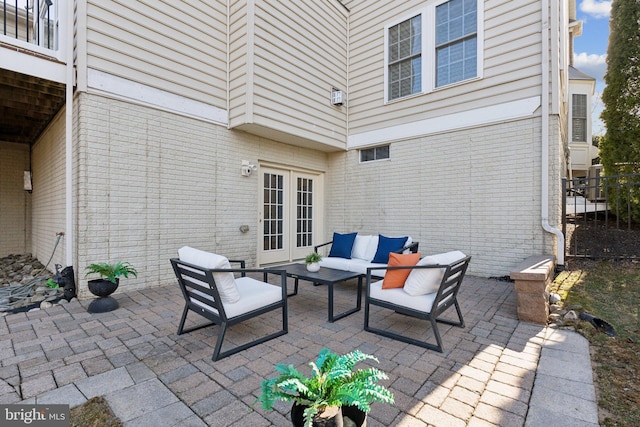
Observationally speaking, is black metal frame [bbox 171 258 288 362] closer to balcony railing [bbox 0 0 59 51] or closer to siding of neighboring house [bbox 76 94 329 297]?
siding of neighboring house [bbox 76 94 329 297]

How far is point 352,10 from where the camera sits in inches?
299

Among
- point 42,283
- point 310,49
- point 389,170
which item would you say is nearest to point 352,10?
point 310,49

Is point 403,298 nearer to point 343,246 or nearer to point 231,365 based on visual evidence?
point 231,365

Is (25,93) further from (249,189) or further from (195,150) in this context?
(249,189)

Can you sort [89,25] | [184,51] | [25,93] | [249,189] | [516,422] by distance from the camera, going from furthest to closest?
[249,189] → [184,51] → [25,93] → [89,25] → [516,422]

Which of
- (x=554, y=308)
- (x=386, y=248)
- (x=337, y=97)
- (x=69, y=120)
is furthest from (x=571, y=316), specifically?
(x=69, y=120)

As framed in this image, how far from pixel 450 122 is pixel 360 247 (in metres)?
3.12

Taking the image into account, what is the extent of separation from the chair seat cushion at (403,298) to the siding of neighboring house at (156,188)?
3.53 m

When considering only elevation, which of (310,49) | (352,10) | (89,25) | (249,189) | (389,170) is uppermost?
(352,10)

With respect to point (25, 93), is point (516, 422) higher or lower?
lower

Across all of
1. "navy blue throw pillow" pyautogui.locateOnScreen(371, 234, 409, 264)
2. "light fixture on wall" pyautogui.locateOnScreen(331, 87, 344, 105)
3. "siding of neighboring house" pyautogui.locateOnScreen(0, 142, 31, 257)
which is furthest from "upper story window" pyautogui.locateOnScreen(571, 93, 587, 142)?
"siding of neighboring house" pyautogui.locateOnScreen(0, 142, 31, 257)

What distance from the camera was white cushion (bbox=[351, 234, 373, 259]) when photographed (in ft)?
17.0

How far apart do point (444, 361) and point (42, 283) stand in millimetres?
5941

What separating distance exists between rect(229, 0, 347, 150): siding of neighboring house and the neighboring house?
4cm
